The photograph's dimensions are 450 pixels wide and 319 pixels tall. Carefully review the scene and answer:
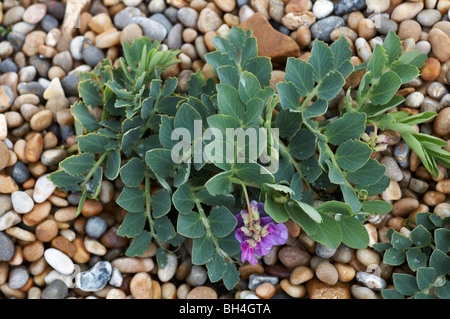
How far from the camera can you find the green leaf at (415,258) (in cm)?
157

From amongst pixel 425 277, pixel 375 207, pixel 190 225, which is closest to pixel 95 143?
pixel 190 225

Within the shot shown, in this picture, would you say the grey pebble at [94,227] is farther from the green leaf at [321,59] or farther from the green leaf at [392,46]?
the green leaf at [392,46]

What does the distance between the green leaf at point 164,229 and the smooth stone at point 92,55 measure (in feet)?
2.81

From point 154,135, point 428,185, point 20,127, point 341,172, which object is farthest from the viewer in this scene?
→ point 20,127

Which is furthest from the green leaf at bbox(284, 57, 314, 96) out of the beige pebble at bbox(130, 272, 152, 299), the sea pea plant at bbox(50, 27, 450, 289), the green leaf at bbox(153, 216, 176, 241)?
the beige pebble at bbox(130, 272, 152, 299)

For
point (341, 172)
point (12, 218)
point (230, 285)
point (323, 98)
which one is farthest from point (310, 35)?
point (12, 218)

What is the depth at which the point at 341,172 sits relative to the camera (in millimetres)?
1514

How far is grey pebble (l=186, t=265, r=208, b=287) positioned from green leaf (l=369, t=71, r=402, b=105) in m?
0.88

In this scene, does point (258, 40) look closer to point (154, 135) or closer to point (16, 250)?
point (154, 135)

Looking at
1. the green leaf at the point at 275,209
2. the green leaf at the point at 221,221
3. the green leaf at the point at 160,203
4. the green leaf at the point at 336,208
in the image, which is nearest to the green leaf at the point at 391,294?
the green leaf at the point at 336,208

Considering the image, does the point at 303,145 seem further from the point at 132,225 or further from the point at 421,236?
the point at 132,225

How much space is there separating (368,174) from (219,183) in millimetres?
501

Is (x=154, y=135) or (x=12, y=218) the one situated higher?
(x=154, y=135)
